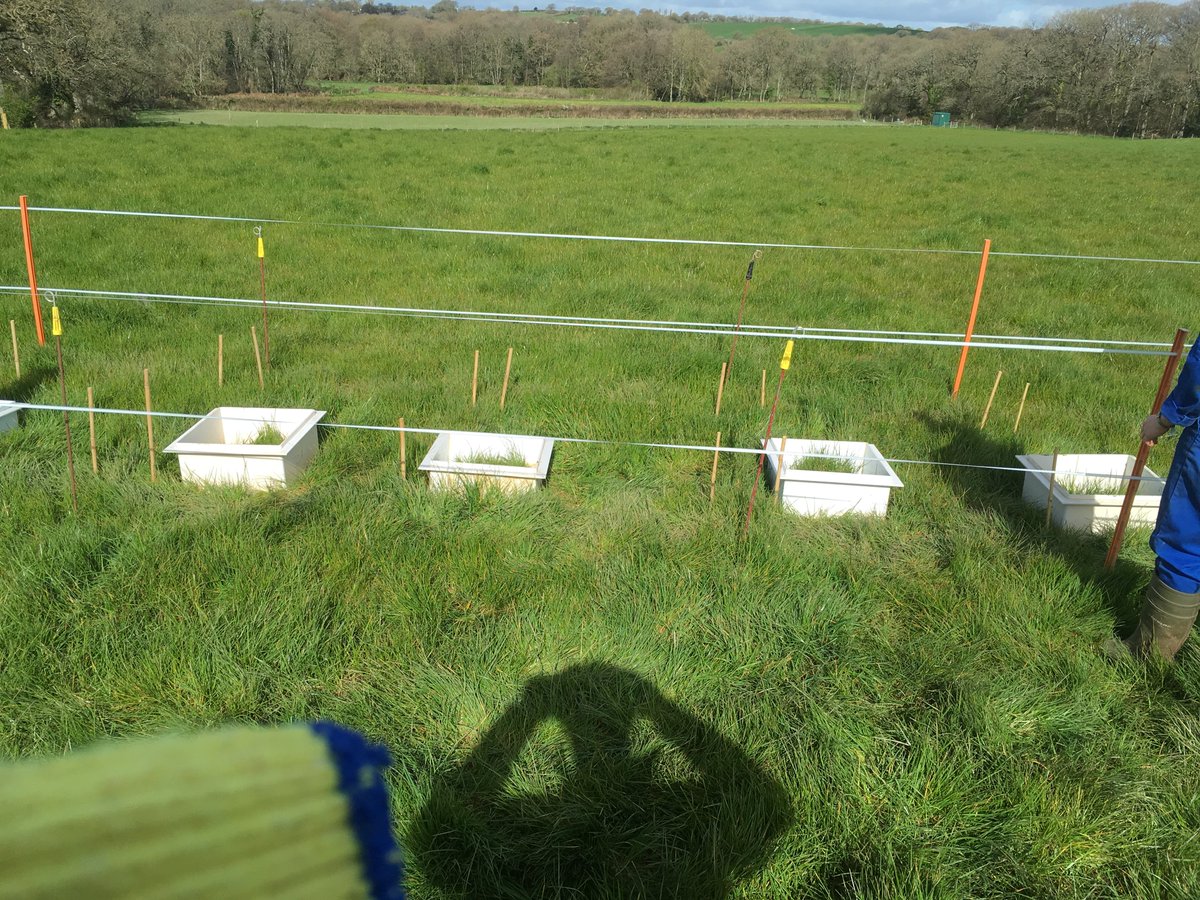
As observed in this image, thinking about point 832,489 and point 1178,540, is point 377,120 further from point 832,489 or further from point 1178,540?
point 1178,540

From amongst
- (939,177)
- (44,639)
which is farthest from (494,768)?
(939,177)

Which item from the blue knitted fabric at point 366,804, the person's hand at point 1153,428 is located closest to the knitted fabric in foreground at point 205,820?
the blue knitted fabric at point 366,804

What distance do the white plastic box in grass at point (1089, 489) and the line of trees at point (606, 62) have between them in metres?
30.4

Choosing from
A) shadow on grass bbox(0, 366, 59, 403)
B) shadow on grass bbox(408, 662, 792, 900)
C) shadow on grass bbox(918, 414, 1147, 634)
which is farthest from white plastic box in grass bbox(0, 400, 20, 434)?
shadow on grass bbox(918, 414, 1147, 634)

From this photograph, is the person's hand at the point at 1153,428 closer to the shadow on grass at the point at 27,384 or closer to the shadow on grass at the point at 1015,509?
the shadow on grass at the point at 1015,509

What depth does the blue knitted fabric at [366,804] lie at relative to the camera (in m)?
0.43

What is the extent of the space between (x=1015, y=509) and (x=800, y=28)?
14244cm

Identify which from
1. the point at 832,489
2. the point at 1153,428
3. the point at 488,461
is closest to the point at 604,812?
the point at 832,489

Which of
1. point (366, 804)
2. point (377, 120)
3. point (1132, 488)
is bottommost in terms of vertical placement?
point (1132, 488)

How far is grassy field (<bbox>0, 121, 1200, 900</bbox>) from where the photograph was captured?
2.43 m

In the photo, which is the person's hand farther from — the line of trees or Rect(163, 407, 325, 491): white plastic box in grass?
the line of trees

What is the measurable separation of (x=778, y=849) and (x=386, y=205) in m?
11.6

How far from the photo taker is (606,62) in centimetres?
7681

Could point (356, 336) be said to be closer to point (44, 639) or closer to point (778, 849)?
point (44, 639)
